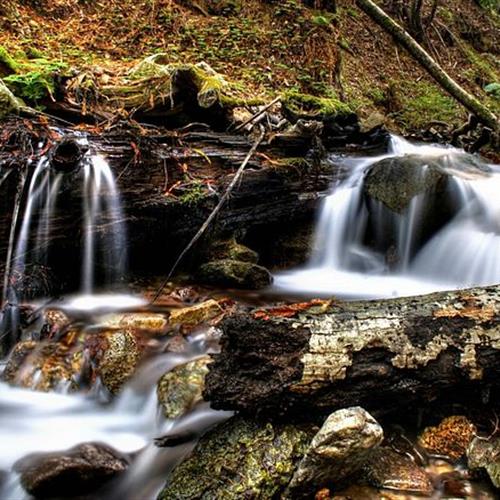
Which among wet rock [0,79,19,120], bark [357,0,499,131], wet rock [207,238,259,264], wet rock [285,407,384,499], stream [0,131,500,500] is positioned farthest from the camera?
wet rock [207,238,259,264]

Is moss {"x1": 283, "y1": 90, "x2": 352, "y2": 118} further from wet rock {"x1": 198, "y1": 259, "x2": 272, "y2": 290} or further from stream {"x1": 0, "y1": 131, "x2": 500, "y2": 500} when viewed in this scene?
wet rock {"x1": 198, "y1": 259, "x2": 272, "y2": 290}

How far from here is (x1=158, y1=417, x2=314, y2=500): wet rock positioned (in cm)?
248

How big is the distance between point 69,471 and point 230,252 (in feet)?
10.0

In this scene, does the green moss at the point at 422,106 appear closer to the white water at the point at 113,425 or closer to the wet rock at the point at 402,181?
the wet rock at the point at 402,181

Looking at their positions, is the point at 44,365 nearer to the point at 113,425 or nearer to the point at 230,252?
the point at 113,425

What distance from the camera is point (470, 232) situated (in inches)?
257

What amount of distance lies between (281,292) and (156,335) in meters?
1.75

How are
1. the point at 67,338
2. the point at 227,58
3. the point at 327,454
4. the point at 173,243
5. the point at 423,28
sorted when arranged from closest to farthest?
the point at 327,454, the point at 67,338, the point at 173,243, the point at 227,58, the point at 423,28

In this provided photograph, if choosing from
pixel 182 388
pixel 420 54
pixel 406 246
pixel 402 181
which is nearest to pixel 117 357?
pixel 182 388

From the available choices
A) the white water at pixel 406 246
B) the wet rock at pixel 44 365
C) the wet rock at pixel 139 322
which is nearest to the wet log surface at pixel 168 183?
the white water at pixel 406 246

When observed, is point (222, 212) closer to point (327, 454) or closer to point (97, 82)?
point (97, 82)

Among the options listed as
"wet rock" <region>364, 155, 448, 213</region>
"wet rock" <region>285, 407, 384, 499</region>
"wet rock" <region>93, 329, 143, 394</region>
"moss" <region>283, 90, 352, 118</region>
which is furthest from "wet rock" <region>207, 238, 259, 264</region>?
"moss" <region>283, 90, 352, 118</region>

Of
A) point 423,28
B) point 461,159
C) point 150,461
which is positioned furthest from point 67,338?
point 423,28

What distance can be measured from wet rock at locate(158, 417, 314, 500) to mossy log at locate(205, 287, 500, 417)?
0.43ft
